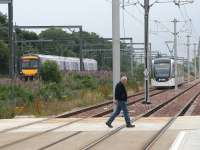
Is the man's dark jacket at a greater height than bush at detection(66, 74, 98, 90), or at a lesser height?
greater

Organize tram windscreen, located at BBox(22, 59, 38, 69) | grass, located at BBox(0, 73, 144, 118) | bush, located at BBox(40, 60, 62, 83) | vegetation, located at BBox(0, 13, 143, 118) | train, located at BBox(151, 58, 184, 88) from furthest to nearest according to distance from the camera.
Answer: tram windscreen, located at BBox(22, 59, 38, 69) < train, located at BBox(151, 58, 184, 88) < bush, located at BBox(40, 60, 62, 83) < vegetation, located at BBox(0, 13, 143, 118) < grass, located at BBox(0, 73, 144, 118)

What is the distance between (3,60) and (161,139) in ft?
201

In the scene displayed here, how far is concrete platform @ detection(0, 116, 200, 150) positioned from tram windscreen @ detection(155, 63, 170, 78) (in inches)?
1737

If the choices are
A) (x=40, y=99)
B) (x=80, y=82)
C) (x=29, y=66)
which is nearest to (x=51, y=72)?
(x=80, y=82)

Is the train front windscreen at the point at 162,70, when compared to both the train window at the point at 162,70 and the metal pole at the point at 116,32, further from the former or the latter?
the metal pole at the point at 116,32

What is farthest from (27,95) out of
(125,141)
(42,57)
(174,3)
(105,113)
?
(42,57)

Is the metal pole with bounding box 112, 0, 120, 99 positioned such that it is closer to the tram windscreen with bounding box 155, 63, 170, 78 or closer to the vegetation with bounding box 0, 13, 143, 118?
the vegetation with bounding box 0, 13, 143, 118

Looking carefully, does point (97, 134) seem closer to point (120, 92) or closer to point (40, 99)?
point (120, 92)

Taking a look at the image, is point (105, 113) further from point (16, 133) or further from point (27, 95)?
point (16, 133)

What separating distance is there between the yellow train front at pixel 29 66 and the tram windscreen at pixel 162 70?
12940 millimetres

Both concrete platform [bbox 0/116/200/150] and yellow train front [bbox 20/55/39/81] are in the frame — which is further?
yellow train front [bbox 20/55/39/81]

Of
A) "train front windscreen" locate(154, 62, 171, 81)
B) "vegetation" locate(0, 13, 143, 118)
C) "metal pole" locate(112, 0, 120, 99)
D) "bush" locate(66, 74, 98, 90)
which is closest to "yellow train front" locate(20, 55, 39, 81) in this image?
"vegetation" locate(0, 13, 143, 118)

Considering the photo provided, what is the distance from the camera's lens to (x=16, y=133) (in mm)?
21297

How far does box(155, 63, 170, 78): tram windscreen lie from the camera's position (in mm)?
70175
